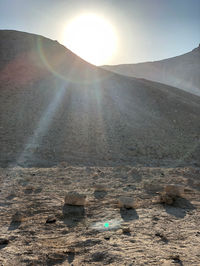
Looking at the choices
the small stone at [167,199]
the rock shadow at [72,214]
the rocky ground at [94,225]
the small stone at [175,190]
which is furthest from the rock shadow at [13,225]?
the small stone at [175,190]

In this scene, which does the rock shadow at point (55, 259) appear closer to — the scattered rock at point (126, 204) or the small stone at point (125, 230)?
the small stone at point (125, 230)

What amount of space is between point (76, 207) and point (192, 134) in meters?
13.6

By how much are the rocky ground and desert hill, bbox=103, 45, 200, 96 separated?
61.7 m

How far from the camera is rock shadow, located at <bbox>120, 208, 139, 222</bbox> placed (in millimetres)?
4691

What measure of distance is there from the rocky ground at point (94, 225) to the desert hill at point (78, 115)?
355cm

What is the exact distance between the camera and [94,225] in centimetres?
441

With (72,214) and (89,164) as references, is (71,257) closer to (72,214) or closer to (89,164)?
(72,214)

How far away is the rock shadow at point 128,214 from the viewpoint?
15.4ft

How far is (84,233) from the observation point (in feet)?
13.4

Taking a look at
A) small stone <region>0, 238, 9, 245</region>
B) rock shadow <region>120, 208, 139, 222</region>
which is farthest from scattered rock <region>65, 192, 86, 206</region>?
small stone <region>0, 238, 9, 245</region>

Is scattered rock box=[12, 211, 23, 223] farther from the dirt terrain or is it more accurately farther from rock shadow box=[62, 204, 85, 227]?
rock shadow box=[62, 204, 85, 227]

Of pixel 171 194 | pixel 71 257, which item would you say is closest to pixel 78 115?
pixel 171 194

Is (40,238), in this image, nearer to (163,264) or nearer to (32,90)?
(163,264)

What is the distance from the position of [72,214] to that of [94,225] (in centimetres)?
68
